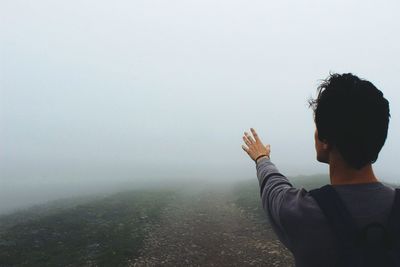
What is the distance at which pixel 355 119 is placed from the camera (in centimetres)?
275

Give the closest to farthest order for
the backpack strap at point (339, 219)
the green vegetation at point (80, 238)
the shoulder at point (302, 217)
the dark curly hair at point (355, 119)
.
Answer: the backpack strap at point (339, 219) → the shoulder at point (302, 217) → the dark curly hair at point (355, 119) → the green vegetation at point (80, 238)

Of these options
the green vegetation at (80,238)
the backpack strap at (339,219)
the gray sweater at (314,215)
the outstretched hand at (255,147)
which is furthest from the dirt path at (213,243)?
the backpack strap at (339,219)

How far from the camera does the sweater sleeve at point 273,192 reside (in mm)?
2879

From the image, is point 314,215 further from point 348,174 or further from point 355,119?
point 355,119

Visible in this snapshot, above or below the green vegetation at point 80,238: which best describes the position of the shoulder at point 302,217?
A: above

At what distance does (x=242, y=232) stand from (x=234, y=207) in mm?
11560

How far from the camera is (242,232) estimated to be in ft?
84.0

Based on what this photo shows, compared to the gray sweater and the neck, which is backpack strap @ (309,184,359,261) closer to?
the gray sweater

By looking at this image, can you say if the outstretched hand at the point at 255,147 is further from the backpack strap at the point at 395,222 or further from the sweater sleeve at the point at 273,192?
the backpack strap at the point at 395,222

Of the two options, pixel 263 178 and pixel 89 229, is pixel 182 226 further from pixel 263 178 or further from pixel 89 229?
pixel 263 178

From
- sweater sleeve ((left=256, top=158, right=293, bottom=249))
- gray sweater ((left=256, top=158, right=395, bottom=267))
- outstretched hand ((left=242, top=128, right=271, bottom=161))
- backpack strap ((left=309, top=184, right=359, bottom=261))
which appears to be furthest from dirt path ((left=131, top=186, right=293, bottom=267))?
backpack strap ((left=309, top=184, right=359, bottom=261))

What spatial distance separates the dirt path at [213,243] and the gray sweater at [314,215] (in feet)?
56.7

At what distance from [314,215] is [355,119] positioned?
0.82 meters

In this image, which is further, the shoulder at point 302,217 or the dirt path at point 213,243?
the dirt path at point 213,243
